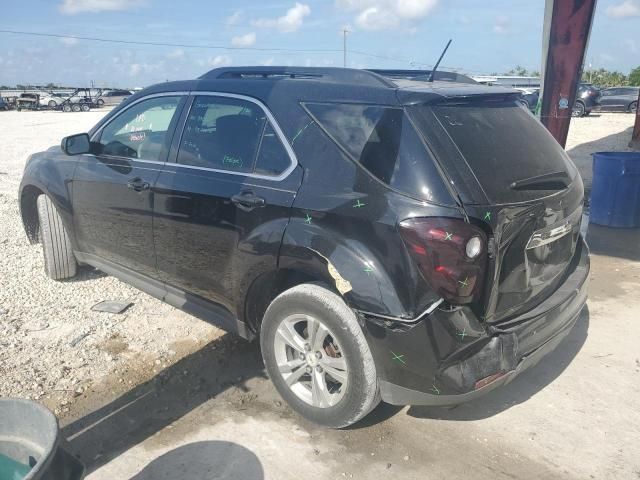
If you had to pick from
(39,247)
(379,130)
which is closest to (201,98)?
(379,130)

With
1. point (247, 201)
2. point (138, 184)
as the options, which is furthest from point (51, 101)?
point (247, 201)

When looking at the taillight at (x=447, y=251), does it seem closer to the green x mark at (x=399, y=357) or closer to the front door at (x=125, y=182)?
the green x mark at (x=399, y=357)

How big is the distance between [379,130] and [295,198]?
549mm

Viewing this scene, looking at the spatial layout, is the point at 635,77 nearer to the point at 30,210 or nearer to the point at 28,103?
the point at 28,103

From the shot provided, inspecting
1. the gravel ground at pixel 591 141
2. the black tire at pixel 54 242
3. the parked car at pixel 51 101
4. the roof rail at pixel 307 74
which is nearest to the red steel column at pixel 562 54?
the gravel ground at pixel 591 141

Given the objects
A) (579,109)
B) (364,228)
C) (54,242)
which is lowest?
(54,242)

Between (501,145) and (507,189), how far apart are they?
0.31 meters

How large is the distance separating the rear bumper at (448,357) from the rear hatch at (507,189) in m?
0.11

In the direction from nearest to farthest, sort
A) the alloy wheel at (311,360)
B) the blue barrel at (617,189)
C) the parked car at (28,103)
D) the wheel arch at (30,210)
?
1. the alloy wheel at (311,360)
2. the wheel arch at (30,210)
3. the blue barrel at (617,189)
4. the parked car at (28,103)

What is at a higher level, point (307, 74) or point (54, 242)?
point (307, 74)

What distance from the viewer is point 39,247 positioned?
5996 millimetres

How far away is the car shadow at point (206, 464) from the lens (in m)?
2.71

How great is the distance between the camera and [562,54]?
8.71 m

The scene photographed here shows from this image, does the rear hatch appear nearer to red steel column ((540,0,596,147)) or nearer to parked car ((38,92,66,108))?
red steel column ((540,0,596,147))
